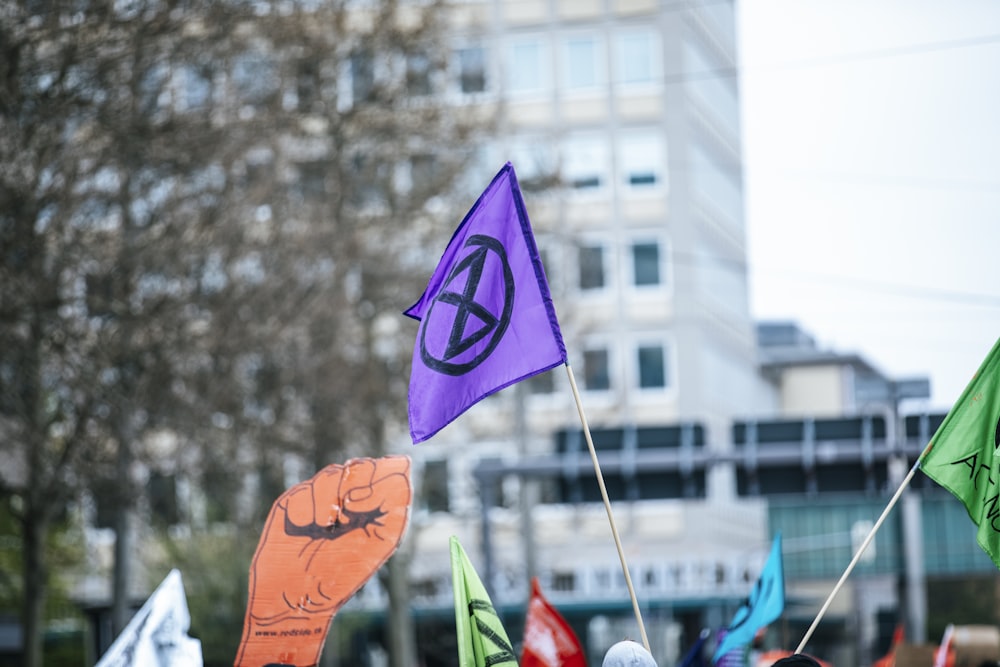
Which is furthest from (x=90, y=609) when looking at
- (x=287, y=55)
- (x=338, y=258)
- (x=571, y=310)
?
(x=571, y=310)

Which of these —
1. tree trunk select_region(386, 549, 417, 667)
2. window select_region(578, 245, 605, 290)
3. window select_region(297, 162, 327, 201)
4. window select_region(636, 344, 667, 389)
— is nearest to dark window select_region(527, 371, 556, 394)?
window select_region(578, 245, 605, 290)

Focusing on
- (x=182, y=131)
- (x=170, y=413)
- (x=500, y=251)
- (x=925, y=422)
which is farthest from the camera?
(x=925, y=422)

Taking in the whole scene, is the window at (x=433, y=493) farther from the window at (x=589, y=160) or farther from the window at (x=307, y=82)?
the window at (x=589, y=160)

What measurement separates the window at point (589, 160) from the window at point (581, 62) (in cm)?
169

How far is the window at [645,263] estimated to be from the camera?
182 feet

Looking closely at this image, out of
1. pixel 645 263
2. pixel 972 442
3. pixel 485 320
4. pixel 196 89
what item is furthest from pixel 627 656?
pixel 645 263

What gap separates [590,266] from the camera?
136 ft

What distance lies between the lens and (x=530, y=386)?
37.1 metres

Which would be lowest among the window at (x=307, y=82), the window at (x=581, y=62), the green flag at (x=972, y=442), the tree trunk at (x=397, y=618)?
the tree trunk at (x=397, y=618)

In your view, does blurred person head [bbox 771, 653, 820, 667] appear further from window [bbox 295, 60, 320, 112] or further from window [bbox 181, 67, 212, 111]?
window [bbox 295, 60, 320, 112]

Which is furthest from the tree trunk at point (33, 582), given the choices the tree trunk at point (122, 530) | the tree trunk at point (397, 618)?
the tree trunk at point (397, 618)

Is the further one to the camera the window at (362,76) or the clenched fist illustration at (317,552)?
the window at (362,76)

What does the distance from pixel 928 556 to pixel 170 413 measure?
58400mm

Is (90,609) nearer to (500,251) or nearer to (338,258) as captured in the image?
(338,258)
